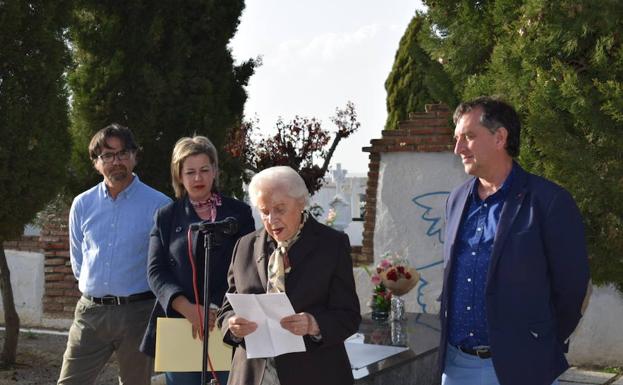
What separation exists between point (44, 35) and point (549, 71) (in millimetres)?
5437

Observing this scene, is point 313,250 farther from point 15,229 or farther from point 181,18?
point 181,18

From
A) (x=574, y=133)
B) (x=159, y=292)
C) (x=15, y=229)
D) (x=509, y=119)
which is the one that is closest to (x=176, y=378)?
(x=159, y=292)

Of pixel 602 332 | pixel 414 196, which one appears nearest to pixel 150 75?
pixel 414 196

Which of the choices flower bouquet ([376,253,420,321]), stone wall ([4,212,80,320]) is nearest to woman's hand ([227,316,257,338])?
flower bouquet ([376,253,420,321])

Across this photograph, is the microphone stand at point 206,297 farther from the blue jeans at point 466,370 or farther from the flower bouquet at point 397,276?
the flower bouquet at point 397,276

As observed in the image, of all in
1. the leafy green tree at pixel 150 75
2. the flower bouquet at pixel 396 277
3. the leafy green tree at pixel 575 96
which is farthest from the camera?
the leafy green tree at pixel 150 75

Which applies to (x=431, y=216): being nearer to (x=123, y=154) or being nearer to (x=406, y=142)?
(x=406, y=142)

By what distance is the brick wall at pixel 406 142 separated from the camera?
938 cm

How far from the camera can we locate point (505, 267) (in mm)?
3348

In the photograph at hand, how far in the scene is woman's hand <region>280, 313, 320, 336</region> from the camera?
332 cm

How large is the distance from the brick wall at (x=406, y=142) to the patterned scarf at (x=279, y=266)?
590cm

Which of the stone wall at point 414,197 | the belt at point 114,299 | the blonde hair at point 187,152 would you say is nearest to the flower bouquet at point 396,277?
the belt at point 114,299

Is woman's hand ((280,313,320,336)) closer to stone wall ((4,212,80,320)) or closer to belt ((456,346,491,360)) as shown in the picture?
belt ((456,346,491,360))

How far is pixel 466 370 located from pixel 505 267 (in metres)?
0.48
